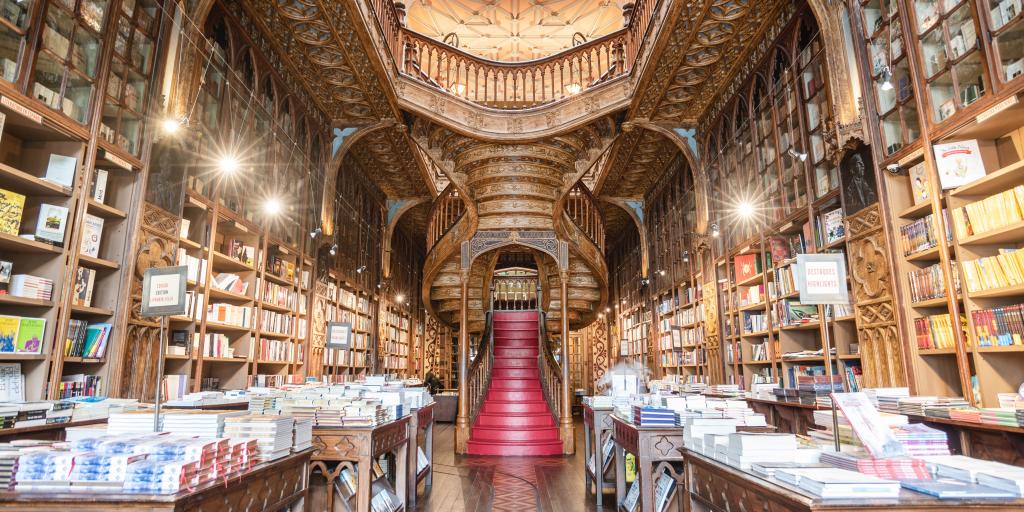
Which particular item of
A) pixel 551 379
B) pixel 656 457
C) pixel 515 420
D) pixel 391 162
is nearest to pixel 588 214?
pixel 551 379

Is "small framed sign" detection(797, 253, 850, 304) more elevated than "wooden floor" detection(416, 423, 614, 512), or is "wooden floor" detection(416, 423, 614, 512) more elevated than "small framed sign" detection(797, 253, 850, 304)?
"small framed sign" detection(797, 253, 850, 304)

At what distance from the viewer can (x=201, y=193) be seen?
4891 millimetres

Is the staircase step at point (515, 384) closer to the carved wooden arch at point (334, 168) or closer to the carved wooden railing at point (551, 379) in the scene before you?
the carved wooden railing at point (551, 379)

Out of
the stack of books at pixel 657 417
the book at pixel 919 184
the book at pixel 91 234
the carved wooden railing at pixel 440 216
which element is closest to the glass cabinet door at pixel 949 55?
the book at pixel 919 184

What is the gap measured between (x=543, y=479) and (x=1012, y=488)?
4806 mm

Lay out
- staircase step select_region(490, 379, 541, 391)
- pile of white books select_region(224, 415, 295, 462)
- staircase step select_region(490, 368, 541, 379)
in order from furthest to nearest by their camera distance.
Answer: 1. staircase step select_region(490, 368, 541, 379)
2. staircase step select_region(490, 379, 541, 391)
3. pile of white books select_region(224, 415, 295, 462)

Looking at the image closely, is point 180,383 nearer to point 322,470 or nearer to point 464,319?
point 322,470

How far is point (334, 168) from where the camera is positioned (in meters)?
7.93

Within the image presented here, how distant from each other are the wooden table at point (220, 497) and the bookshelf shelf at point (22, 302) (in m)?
1.98

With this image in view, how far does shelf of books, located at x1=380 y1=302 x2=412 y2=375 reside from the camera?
11.2 m

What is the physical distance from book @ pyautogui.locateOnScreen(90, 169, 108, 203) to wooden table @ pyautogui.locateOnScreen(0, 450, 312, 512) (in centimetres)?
255

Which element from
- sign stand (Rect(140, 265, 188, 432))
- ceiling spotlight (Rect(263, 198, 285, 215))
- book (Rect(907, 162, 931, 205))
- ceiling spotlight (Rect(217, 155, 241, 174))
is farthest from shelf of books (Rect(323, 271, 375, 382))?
book (Rect(907, 162, 931, 205))

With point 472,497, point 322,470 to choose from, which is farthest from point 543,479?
point 322,470

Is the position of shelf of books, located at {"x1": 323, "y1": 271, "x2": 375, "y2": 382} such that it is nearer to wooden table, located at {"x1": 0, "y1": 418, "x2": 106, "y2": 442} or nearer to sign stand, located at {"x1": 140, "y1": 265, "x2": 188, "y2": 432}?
wooden table, located at {"x1": 0, "y1": 418, "x2": 106, "y2": 442}
